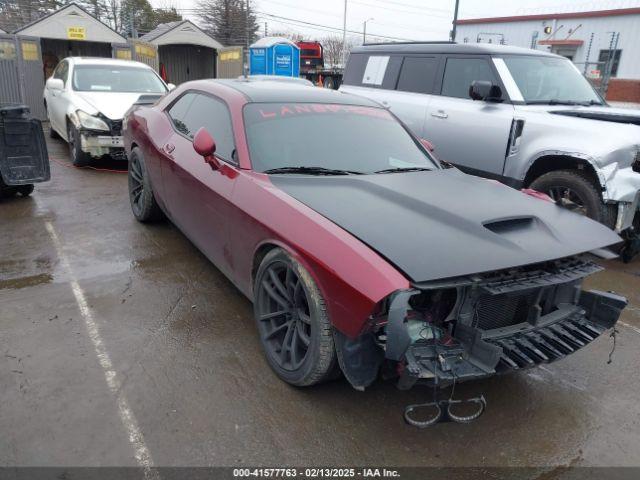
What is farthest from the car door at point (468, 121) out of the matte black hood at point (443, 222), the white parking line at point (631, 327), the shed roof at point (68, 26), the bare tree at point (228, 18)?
the bare tree at point (228, 18)

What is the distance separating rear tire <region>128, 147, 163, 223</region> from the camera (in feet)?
16.7

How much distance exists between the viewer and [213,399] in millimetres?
2773

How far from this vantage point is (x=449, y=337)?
2.45 metres

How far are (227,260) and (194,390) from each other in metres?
0.96

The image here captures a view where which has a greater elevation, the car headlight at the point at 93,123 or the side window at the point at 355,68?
the side window at the point at 355,68

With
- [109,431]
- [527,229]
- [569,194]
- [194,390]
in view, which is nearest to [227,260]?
[194,390]

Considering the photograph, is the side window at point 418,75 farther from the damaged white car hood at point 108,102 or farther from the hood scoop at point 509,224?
the damaged white car hood at point 108,102

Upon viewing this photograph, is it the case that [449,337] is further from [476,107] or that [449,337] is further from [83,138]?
[83,138]

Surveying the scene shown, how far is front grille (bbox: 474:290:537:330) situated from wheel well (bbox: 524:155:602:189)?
2.77 metres

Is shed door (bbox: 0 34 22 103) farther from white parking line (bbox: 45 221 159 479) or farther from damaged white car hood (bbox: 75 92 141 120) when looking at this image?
white parking line (bbox: 45 221 159 479)

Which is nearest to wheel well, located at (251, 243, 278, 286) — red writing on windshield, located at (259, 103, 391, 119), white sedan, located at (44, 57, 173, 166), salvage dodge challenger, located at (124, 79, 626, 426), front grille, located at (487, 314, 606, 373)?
salvage dodge challenger, located at (124, 79, 626, 426)

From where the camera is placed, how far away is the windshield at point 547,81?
5844 mm

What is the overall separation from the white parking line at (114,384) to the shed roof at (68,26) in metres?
12.0

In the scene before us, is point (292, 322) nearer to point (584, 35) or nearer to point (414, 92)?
point (414, 92)
